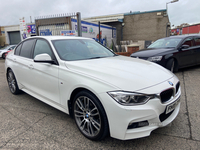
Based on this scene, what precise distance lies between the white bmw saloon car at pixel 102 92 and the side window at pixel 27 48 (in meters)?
0.49

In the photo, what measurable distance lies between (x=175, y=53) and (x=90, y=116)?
16.6 ft

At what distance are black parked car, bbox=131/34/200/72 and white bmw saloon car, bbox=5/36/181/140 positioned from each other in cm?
330

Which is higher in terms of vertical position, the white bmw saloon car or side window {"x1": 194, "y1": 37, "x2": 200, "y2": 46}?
side window {"x1": 194, "y1": 37, "x2": 200, "y2": 46}

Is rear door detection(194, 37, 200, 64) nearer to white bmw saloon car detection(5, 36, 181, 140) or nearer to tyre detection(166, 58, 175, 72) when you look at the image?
tyre detection(166, 58, 175, 72)

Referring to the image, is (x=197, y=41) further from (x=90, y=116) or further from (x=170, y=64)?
(x=90, y=116)

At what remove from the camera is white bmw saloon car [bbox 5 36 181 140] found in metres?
1.96

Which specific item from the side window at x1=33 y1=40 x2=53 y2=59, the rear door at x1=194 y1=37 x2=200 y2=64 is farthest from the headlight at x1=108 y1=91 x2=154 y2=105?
the rear door at x1=194 y1=37 x2=200 y2=64

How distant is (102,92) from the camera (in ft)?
6.66

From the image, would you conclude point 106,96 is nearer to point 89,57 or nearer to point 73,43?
point 89,57

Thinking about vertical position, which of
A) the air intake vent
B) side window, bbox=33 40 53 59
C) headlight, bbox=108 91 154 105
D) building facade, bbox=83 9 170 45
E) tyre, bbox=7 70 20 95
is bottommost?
tyre, bbox=7 70 20 95

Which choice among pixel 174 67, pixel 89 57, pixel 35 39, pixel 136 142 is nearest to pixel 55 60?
pixel 89 57

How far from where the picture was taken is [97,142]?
2.35 metres

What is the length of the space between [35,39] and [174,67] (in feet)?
17.2

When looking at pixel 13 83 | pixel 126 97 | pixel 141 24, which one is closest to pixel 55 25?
pixel 13 83
